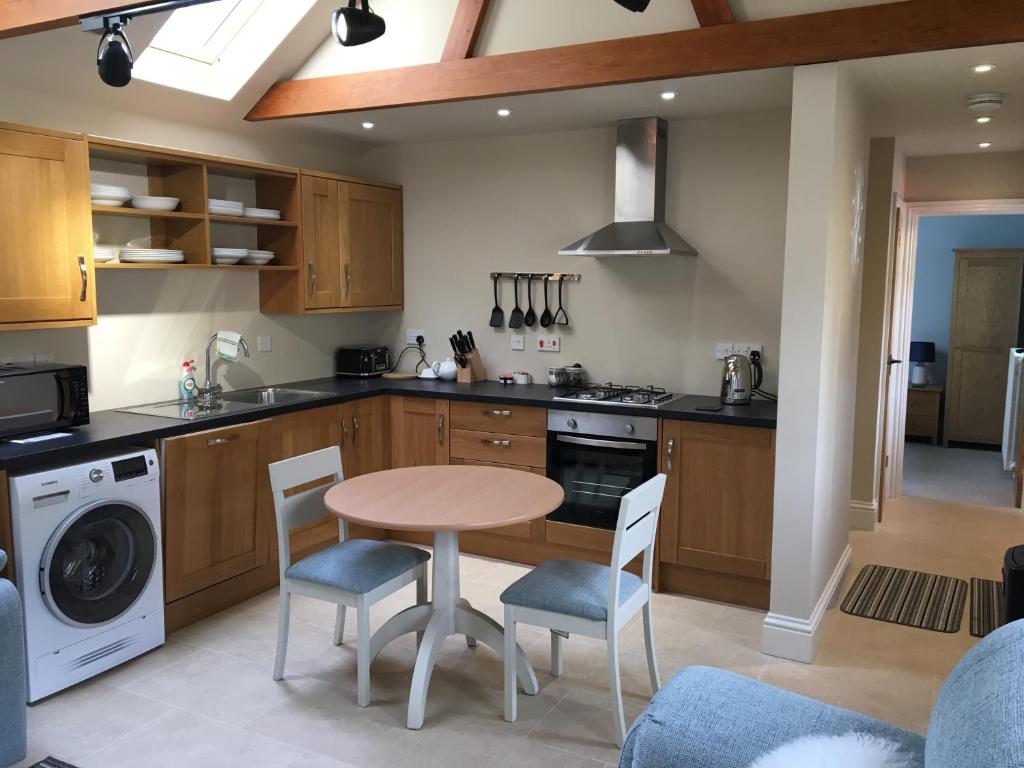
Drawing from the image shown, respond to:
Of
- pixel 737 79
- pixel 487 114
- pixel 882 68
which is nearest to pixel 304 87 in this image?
pixel 487 114

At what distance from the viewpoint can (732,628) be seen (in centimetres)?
366

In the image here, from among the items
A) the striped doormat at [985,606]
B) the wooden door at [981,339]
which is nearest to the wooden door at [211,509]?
the striped doormat at [985,606]

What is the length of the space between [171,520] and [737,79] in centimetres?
300

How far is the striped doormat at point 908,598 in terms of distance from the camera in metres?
3.76

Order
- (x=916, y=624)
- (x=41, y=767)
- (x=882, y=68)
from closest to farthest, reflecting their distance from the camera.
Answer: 1. (x=41, y=767)
2. (x=882, y=68)
3. (x=916, y=624)

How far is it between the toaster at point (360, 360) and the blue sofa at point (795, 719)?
345cm

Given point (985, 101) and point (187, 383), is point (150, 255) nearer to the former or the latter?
point (187, 383)

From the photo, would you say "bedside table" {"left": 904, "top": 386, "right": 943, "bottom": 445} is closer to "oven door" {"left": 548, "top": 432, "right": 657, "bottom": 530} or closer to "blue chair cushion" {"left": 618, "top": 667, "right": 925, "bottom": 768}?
"oven door" {"left": 548, "top": 432, "right": 657, "bottom": 530}

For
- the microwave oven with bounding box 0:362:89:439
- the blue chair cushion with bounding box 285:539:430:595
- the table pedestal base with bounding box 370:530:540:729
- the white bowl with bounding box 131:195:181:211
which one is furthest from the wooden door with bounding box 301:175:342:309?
the table pedestal base with bounding box 370:530:540:729

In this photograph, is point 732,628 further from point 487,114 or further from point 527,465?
point 487,114

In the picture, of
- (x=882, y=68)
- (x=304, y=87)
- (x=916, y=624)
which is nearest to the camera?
(x=882, y=68)

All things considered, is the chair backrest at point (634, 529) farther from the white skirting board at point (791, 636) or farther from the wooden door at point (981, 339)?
the wooden door at point (981, 339)

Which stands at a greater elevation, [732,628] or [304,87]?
[304,87]

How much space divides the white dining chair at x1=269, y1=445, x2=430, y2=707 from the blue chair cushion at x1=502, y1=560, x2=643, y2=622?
1.56 feet
